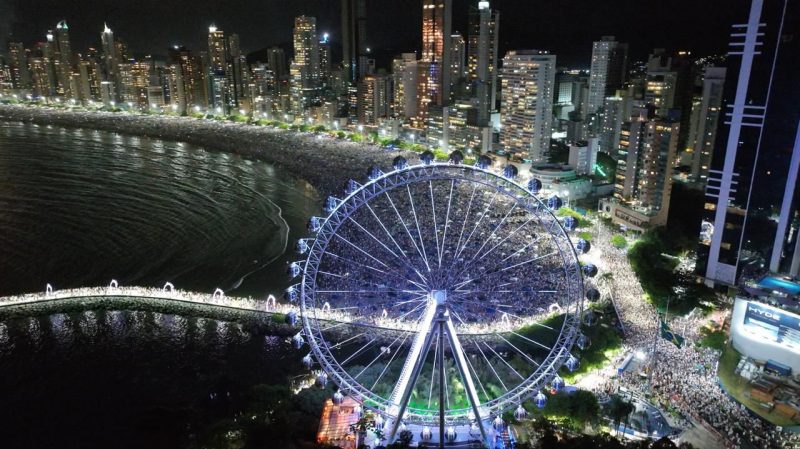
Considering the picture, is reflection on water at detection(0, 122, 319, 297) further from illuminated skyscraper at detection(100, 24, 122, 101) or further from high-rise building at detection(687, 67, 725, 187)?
illuminated skyscraper at detection(100, 24, 122, 101)

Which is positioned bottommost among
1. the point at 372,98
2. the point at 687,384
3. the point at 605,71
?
the point at 687,384

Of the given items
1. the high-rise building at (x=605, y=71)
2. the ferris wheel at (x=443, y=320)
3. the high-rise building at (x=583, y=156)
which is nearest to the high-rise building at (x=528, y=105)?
the high-rise building at (x=583, y=156)

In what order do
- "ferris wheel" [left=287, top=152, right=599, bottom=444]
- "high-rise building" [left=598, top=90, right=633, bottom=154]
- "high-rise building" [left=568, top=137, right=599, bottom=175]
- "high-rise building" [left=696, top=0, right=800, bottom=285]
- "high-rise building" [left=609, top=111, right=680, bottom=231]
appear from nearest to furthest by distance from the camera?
"ferris wheel" [left=287, top=152, right=599, bottom=444] < "high-rise building" [left=696, top=0, right=800, bottom=285] < "high-rise building" [left=609, top=111, right=680, bottom=231] < "high-rise building" [left=568, top=137, right=599, bottom=175] < "high-rise building" [left=598, top=90, right=633, bottom=154]

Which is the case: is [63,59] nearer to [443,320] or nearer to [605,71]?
[605,71]

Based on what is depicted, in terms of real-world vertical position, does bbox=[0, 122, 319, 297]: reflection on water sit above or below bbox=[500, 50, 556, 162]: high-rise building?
below

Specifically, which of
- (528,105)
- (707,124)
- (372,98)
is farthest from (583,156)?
(372,98)

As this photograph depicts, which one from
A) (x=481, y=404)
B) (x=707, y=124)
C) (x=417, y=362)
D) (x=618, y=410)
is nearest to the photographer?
(x=417, y=362)

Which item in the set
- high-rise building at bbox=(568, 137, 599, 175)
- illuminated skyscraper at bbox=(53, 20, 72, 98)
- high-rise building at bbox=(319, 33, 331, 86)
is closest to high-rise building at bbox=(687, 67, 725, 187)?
high-rise building at bbox=(568, 137, 599, 175)

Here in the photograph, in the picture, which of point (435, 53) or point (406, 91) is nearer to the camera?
point (406, 91)

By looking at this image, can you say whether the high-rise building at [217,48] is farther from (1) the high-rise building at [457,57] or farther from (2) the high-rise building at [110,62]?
(1) the high-rise building at [457,57]
